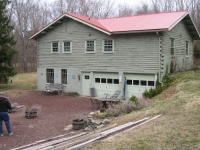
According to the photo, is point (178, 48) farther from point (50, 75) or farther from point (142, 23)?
point (50, 75)

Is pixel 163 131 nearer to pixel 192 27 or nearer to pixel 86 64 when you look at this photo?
pixel 86 64

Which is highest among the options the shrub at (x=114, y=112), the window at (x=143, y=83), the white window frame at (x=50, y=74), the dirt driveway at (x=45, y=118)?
the white window frame at (x=50, y=74)

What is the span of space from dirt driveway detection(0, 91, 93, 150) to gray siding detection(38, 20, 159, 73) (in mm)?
3197

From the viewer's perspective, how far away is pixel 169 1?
49.8 m

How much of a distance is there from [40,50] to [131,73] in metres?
9.91

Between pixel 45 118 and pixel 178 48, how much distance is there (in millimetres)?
12934

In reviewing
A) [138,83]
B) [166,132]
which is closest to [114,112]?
[166,132]

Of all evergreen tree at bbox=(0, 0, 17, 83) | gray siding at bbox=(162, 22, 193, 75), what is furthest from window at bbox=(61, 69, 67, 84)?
gray siding at bbox=(162, 22, 193, 75)

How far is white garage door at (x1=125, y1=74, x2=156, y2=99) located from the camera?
1945 centimetres

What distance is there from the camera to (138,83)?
2006 cm

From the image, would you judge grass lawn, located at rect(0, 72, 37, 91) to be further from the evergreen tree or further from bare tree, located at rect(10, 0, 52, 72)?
bare tree, located at rect(10, 0, 52, 72)

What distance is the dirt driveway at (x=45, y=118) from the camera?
35.1 feet

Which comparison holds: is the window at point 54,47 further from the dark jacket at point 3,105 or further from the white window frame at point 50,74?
the dark jacket at point 3,105

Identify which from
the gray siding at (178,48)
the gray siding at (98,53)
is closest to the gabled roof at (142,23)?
the gray siding at (98,53)
